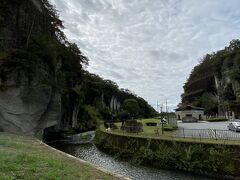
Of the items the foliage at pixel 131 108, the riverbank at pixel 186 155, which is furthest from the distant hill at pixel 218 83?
the riverbank at pixel 186 155

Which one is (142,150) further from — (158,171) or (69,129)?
(69,129)

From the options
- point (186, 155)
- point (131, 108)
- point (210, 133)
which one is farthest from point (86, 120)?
Answer: point (186, 155)

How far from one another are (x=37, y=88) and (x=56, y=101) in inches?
188

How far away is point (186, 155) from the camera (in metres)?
19.1

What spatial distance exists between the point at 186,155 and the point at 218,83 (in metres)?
68.8

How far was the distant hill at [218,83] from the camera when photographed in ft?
224

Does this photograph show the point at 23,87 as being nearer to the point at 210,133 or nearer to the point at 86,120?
the point at 210,133

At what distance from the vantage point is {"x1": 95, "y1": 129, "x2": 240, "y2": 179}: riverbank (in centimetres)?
1689

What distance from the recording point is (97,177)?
8.70 m

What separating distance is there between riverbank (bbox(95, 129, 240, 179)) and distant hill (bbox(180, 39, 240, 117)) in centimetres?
4642

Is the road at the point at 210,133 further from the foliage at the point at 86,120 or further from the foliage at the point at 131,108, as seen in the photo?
the foliage at the point at 131,108

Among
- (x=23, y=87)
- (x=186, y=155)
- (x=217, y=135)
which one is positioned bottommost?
(x=186, y=155)

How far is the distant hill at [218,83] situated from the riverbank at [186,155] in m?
46.4

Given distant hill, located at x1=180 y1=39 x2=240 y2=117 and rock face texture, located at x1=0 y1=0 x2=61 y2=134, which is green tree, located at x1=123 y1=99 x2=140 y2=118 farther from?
rock face texture, located at x1=0 y1=0 x2=61 y2=134
